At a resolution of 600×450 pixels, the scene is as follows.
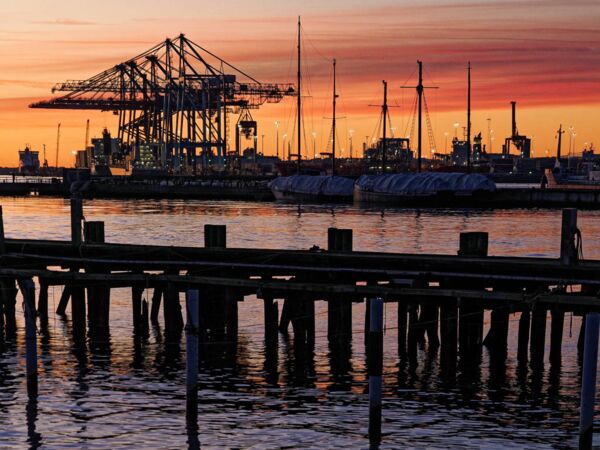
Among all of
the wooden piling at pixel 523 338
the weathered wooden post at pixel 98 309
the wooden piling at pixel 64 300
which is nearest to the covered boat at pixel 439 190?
the wooden piling at pixel 64 300

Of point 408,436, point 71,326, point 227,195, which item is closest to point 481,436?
point 408,436

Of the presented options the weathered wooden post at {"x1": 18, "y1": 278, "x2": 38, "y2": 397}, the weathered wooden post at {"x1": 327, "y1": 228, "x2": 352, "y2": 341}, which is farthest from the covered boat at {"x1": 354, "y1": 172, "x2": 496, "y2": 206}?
the weathered wooden post at {"x1": 18, "y1": 278, "x2": 38, "y2": 397}

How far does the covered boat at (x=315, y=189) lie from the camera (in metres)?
145

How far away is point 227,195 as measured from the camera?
162250 mm

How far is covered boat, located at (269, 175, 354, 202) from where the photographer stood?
145 m

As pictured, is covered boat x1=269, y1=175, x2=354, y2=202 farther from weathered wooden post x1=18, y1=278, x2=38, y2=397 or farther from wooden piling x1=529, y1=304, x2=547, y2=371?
weathered wooden post x1=18, y1=278, x2=38, y2=397

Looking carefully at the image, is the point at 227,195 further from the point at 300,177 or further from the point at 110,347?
the point at 110,347

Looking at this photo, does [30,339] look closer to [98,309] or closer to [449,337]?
[98,309]

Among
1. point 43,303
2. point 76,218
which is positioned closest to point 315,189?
point 43,303

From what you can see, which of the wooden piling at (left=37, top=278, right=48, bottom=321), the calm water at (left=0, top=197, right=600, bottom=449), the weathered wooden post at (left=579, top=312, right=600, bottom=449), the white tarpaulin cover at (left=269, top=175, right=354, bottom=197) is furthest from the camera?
the white tarpaulin cover at (left=269, top=175, right=354, bottom=197)

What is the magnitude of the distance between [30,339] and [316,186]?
12292cm

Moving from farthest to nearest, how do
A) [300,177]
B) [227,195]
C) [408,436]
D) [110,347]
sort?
[227,195] → [300,177] → [110,347] → [408,436]

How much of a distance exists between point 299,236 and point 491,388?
62015 millimetres

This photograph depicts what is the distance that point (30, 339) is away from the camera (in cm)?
2430
